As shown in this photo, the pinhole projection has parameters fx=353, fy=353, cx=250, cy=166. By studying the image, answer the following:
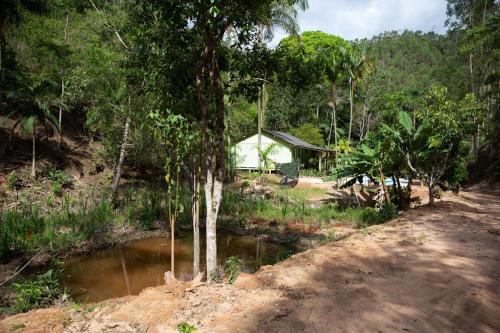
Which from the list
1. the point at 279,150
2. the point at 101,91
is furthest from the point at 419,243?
the point at 279,150

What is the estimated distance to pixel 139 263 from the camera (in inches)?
396

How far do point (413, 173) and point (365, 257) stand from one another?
25.6ft

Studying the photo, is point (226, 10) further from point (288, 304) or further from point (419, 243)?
point (419, 243)

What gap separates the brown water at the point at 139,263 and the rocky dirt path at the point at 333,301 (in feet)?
11.5

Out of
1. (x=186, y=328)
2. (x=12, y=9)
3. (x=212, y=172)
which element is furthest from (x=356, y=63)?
(x=186, y=328)

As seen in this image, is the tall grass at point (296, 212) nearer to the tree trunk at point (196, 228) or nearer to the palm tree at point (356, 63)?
the tree trunk at point (196, 228)

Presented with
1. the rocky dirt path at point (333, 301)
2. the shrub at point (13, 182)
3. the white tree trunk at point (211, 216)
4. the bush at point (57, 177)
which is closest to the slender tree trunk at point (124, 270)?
the white tree trunk at point (211, 216)

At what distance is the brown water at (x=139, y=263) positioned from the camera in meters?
8.34

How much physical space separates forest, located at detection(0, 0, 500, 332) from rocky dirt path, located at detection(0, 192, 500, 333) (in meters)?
0.25

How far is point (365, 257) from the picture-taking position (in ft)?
21.2

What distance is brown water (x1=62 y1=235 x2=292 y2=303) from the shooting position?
8344 mm

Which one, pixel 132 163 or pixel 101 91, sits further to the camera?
pixel 132 163

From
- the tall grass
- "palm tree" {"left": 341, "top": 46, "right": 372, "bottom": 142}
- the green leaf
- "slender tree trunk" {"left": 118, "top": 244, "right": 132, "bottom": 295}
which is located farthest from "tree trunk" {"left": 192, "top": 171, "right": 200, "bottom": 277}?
"palm tree" {"left": 341, "top": 46, "right": 372, "bottom": 142}

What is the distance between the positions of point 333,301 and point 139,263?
7.10 meters
